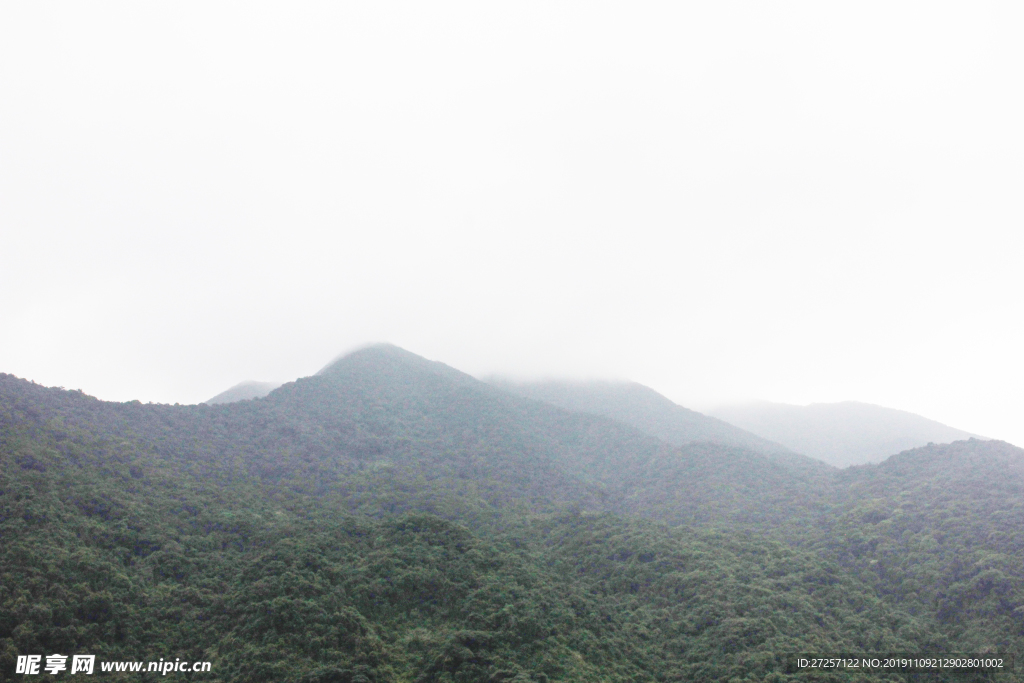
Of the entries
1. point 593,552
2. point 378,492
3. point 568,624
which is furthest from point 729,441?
point 568,624

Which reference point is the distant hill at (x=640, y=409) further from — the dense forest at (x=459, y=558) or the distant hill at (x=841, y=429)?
the dense forest at (x=459, y=558)

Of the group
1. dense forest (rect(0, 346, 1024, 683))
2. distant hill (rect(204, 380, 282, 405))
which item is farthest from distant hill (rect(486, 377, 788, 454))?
distant hill (rect(204, 380, 282, 405))

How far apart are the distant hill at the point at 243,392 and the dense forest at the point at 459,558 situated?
173 feet

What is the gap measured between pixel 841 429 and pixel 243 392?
13638 centimetres

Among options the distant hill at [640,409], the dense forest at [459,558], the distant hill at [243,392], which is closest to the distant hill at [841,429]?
the distant hill at [640,409]

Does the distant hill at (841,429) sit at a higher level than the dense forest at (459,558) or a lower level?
higher

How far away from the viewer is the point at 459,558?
41469mm

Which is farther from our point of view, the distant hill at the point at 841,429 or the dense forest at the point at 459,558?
the distant hill at the point at 841,429

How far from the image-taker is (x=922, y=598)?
37000 mm

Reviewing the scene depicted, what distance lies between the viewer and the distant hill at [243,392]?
12272cm

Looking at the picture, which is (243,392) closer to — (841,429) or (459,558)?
(459,558)

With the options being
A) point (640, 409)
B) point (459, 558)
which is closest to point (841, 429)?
point (640, 409)

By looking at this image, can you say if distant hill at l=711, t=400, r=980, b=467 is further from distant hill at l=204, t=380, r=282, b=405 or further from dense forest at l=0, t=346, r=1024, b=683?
distant hill at l=204, t=380, r=282, b=405

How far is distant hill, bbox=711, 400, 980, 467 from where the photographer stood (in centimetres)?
10481
